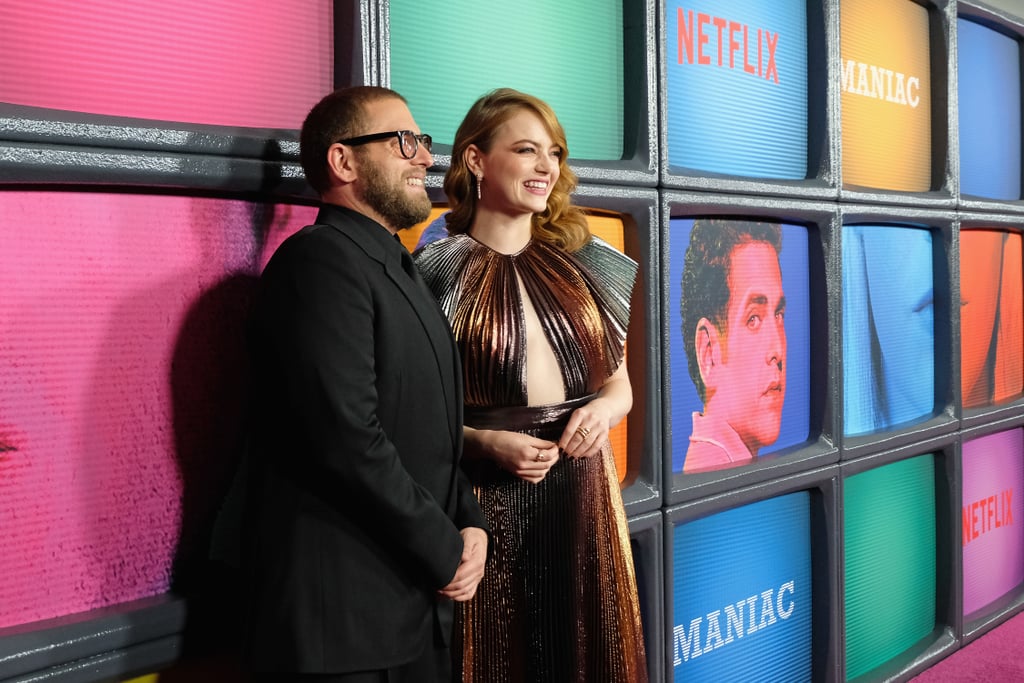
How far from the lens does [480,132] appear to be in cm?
147

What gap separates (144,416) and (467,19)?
2.81 feet

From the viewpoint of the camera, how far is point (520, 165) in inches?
57.4

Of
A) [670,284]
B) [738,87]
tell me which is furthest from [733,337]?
[738,87]

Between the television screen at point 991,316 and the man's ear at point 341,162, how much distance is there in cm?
226

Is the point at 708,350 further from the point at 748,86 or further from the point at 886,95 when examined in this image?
the point at 886,95

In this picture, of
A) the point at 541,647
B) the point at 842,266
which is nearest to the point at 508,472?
the point at 541,647

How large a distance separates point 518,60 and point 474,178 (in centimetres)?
35

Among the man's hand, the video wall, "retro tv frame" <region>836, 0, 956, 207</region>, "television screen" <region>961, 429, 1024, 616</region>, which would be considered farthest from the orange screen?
"television screen" <region>961, 429, 1024, 616</region>

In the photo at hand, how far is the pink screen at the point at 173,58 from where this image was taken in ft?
3.85

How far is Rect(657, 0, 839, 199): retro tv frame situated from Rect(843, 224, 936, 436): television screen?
0.24m

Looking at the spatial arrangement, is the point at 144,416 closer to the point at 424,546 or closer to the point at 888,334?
the point at 424,546

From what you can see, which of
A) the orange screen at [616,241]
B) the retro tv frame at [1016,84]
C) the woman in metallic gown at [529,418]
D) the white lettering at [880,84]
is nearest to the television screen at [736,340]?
the orange screen at [616,241]

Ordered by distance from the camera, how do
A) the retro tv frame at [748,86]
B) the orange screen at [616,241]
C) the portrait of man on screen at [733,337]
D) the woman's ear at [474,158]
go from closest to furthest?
the woman's ear at [474,158], the orange screen at [616,241], the retro tv frame at [748,86], the portrait of man on screen at [733,337]

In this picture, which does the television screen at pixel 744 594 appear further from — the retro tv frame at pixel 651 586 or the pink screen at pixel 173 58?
the pink screen at pixel 173 58
